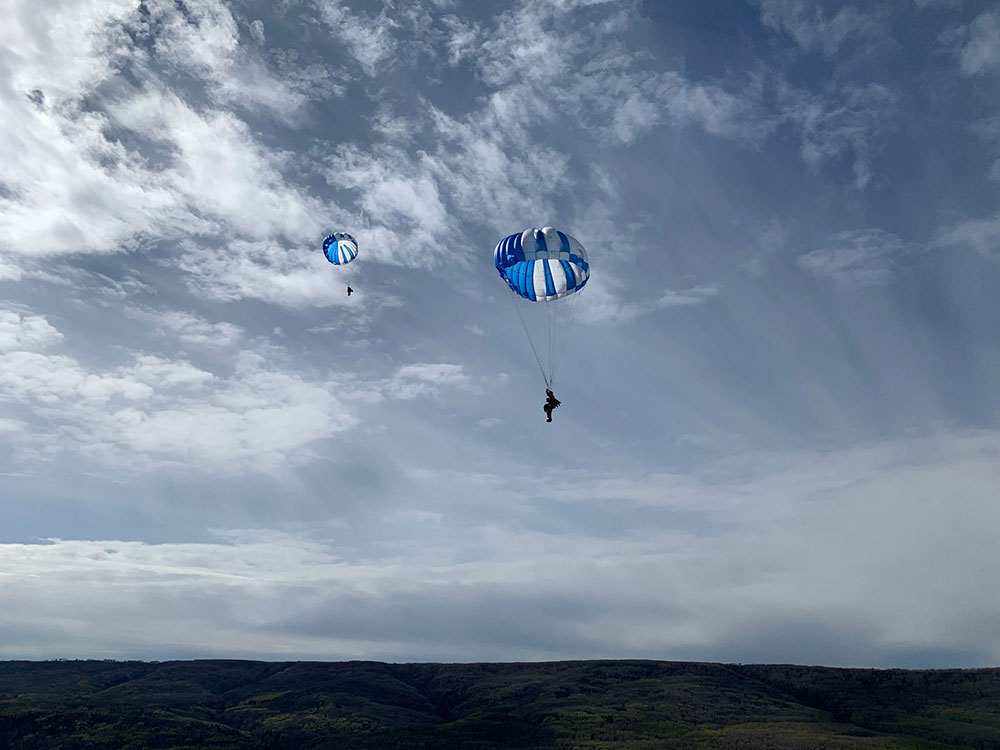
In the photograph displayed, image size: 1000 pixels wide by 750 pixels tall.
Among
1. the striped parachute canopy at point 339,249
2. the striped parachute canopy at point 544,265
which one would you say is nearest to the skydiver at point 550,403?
the striped parachute canopy at point 544,265

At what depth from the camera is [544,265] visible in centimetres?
7500

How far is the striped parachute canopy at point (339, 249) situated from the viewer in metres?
109

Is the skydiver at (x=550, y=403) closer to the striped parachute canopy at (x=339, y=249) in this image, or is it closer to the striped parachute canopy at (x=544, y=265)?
the striped parachute canopy at (x=544, y=265)

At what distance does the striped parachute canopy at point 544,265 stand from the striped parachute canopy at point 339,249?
42098 millimetres

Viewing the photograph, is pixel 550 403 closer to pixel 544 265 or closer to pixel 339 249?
pixel 544 265

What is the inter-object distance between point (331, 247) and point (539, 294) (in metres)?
47.9

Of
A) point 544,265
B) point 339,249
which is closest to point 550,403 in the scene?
point 544,265

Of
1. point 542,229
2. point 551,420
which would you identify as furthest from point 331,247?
point 551,420

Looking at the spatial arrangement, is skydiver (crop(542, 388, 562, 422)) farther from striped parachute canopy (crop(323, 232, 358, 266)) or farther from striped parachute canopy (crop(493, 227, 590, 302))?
striped parachute canopy (crop(323, 232, 358, 266))

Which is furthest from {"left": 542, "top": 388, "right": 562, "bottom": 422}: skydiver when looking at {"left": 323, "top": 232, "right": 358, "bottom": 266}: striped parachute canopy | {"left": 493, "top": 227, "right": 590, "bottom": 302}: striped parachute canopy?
{"left": 323, "top": 232, "right": 358, "bottom": 266}: striped parachute canopy

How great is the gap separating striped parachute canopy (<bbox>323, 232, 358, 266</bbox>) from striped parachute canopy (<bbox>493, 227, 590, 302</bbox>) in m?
42.1

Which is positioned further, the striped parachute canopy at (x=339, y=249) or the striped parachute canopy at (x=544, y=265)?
the striped parachute canopy at (x=339, y=249)

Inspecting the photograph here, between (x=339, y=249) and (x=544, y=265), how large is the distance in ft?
154

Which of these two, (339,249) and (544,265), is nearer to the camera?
(544,265)
